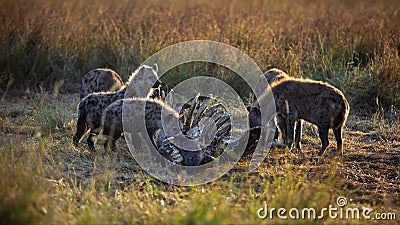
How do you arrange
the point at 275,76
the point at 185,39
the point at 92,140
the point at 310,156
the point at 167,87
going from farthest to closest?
1. the point at 185,39
2. the point at 167,87
3. the point at 275,76
4. the point at 310,156
5. the point at 92,140

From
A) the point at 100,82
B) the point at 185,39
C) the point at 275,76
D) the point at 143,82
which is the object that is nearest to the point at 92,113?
the point at 143,82

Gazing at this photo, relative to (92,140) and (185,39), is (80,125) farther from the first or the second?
(185,39)

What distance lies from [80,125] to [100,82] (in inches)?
59.7

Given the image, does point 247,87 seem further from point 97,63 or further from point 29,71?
point 29,71

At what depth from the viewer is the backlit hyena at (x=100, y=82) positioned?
8.23 meters

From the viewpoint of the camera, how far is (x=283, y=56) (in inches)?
383

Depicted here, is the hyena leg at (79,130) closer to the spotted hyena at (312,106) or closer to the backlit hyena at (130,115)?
the backlit hyena at (130,115)

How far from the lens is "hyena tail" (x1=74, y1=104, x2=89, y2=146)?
268 inches

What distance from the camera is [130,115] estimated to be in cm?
653

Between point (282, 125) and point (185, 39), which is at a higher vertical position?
point (185, 39)

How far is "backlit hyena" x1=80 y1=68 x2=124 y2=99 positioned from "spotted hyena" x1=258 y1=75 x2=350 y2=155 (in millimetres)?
2188

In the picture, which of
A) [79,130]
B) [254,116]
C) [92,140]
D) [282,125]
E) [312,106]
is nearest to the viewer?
[92,140]

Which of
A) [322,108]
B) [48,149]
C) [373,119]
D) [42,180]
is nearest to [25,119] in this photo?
[48,149]

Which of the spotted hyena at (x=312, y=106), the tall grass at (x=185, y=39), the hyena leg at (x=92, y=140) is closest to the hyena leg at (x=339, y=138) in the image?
the spotted hyena at (x=312, y=106)
